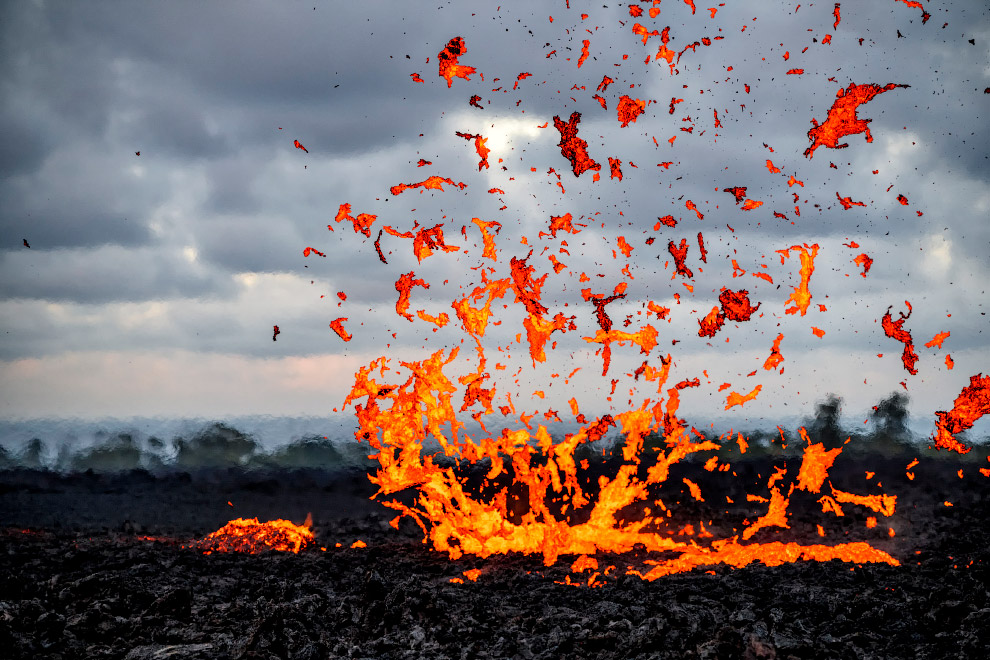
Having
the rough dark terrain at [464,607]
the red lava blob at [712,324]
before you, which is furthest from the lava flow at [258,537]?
the red lava blob at [712,324]

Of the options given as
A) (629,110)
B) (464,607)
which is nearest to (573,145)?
(629,110)

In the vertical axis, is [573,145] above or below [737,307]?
above

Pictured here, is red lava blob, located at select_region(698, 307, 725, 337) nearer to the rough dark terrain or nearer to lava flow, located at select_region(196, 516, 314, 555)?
the rough dark terrain

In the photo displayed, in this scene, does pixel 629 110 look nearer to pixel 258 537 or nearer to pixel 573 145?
pixel 573 145

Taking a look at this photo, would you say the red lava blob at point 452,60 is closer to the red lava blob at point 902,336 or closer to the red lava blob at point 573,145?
the red lava blob at point 573,145

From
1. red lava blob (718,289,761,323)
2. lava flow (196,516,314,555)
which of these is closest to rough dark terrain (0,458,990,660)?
lava flow (196,516,314,555)

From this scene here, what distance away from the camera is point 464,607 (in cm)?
1258

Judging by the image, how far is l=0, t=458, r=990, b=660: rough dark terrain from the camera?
34.0 ft

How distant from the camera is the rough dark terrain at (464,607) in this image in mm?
10367

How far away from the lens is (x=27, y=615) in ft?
37.9

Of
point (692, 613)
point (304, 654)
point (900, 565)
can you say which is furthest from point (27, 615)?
point (900, 565)

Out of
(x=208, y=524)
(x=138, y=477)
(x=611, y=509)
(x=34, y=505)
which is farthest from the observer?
(x=138, y=477)

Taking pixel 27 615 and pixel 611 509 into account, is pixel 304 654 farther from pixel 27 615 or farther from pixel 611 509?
pixel 611 509

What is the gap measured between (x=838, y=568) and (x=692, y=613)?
4.68 metres
